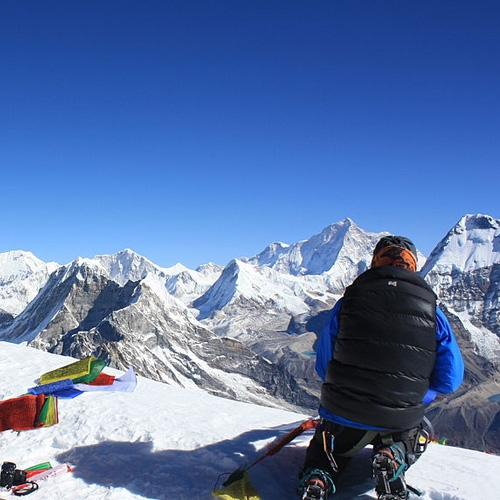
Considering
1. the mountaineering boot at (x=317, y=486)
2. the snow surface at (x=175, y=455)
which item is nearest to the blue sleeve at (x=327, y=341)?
the mountaineering boot at (x=317, y=486)

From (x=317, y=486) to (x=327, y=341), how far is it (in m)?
1.95

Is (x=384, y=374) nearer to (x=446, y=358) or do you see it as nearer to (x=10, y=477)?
(x=446, y=358)

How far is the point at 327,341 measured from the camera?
697 centimetres

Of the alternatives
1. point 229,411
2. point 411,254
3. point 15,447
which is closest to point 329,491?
point 411,254

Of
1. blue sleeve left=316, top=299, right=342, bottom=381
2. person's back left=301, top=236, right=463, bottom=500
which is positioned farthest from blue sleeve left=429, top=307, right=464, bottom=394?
blue sleeve left=316, top=299, right=342, bottom=381

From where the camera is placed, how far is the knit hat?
270 inches

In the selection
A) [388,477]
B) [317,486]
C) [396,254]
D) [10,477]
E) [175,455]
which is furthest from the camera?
[175,455]

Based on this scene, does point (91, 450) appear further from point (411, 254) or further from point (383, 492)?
point (411, 254)

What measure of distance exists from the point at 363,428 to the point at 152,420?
529 cm

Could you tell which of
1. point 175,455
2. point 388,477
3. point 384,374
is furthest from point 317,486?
point 175,455

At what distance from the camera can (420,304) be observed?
631 cm

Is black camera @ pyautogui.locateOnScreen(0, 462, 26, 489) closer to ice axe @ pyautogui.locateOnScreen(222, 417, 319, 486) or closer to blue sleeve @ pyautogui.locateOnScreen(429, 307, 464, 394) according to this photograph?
ice axe @ pyautogui.locateOnScreen(222, 417, 319, 486)

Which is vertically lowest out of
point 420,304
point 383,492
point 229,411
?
point 229,411

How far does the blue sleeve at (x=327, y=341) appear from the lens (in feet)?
22.5
